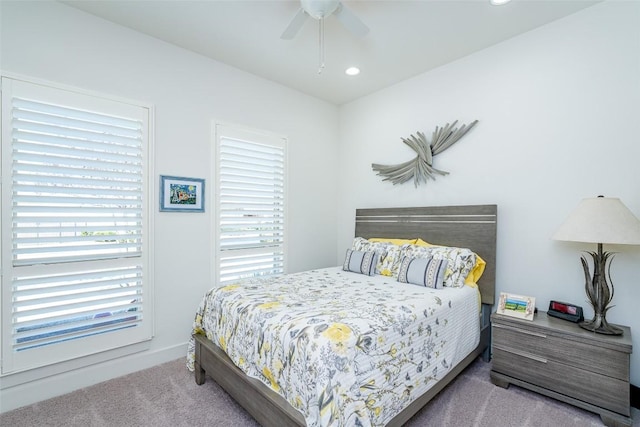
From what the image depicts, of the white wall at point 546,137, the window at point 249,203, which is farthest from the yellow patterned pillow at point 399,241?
the window at point 249,203

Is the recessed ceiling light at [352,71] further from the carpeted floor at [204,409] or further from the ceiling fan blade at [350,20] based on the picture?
the carpeted floor at [204,409]

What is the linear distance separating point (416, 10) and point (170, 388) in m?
3.60

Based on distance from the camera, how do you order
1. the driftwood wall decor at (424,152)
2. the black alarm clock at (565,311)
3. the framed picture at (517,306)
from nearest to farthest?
the black alarm clock at (565,311) → the framed picture at (517,306) → the driftwood wall decor at (424,152)

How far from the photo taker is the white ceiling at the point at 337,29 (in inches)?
92.3

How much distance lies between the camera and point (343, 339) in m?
1.52

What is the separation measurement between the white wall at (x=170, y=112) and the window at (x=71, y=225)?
0.15 m

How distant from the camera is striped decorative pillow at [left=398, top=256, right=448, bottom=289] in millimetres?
2588

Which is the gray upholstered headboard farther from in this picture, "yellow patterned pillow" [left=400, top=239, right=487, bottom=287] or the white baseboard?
the white baseboard

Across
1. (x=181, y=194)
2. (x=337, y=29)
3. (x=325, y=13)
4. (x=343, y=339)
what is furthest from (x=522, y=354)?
(x=181, y=194)

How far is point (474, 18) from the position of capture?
8.20 ft

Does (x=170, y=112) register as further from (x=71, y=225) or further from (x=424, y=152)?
(x=424, y=152)

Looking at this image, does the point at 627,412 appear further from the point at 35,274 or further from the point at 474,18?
the point at 35,274

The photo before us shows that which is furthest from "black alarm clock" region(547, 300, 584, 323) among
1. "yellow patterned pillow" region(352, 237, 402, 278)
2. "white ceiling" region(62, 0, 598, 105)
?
"white ceiling" region(62, 0, 598, 105)

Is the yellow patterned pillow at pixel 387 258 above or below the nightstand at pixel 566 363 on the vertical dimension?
above
